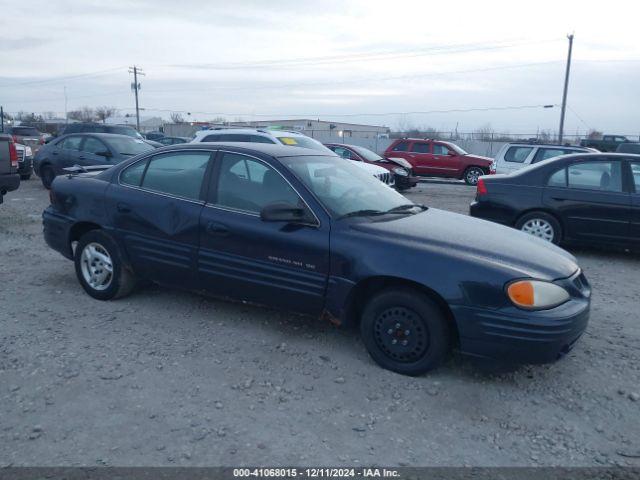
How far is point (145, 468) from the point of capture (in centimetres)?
292

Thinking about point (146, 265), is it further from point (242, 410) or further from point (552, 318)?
point (552, 318)

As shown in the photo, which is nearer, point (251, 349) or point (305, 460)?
point (305, 460)

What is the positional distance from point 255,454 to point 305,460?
27 cm

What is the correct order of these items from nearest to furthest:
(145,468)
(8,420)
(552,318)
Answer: (145,468) → (8,420) → (552,318)

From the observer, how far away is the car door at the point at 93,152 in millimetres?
12438

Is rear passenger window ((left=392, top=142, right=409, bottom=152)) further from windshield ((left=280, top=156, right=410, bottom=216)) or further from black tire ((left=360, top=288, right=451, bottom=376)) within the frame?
black tire ((left=360, top=288, right=451, bottom=376))

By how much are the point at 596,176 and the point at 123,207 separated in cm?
615

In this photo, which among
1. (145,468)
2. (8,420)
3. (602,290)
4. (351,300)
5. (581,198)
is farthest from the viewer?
(581,198)

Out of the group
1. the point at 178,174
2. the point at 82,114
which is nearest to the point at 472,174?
the point at 178,174

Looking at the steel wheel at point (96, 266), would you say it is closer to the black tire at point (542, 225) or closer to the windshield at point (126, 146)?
the black tire at point (542, 225)

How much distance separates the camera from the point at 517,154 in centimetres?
1498

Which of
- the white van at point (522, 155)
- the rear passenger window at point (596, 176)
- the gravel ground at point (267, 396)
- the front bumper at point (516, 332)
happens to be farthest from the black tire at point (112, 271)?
the white van at point (522, 155)

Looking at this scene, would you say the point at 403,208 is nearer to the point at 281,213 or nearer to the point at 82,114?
the point at 281,213

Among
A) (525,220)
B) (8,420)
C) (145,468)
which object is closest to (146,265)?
(8,420)
